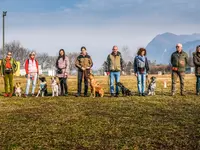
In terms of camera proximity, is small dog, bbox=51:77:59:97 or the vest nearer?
the vest

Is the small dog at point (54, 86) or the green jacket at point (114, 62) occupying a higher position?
the green jacket at point (114, 62)

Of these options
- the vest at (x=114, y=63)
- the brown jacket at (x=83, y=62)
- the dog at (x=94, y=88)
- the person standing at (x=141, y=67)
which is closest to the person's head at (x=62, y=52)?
the brown jacket at (x=83, y=62)

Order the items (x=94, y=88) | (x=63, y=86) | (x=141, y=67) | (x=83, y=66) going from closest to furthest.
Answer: (x=141, y=67) → (x=94, y=88) → (x=83, y=66) → (x=63, y=86)

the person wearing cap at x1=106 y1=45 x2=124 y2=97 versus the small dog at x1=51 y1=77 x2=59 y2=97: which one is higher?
the person wearing cap at x1=106 y1=45 x2=124 y2=97

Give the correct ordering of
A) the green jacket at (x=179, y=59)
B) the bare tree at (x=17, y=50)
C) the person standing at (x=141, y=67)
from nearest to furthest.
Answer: the person standing at (x=141, y=67) < the green jacket at (x=179, y=59) < the bare tree at (x=17, y=50)

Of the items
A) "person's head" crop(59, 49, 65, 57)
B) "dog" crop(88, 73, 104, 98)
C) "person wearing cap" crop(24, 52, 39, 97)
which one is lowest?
"dog" crop(88, 73, 104, 98)

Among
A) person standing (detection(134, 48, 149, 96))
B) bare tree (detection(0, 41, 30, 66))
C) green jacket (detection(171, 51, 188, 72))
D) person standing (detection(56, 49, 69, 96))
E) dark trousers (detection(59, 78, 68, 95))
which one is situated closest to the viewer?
person standing (detection(134, 48, 149, 96))

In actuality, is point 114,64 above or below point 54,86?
above

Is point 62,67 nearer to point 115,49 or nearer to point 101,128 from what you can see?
point 115,49

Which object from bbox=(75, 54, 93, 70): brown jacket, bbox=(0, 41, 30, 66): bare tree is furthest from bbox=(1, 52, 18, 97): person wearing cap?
bbox=(0, 41, 30, 66): bare tree

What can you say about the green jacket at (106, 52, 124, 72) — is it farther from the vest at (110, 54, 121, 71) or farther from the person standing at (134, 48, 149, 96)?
the person standing at (134, 48, 149, 96)

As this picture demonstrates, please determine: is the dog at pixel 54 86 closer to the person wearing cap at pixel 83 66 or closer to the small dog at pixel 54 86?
the small dog at pixel 54 86

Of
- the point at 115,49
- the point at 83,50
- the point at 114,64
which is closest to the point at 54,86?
the point at 83,50

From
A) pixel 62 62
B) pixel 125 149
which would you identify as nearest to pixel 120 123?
pixel 125 149
